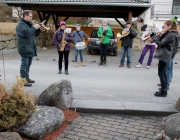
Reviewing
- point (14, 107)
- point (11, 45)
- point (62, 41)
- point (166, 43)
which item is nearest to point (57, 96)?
point (14, 107)

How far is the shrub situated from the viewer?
3777 mm

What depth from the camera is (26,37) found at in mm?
6180

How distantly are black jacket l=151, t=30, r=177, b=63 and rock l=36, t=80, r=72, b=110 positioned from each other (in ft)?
6.96

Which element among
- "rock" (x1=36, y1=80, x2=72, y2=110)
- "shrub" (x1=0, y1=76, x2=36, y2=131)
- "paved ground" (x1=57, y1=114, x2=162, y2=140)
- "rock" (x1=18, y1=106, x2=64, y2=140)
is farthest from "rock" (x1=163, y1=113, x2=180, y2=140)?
"shrub" (x1=0, y1=76, x2=36, y2=131)

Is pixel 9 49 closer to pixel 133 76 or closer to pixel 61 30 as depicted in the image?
pixel 61 30

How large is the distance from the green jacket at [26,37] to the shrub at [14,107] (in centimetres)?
217

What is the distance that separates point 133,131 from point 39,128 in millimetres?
1544

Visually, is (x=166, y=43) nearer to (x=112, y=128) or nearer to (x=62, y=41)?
(x=112, y=128)

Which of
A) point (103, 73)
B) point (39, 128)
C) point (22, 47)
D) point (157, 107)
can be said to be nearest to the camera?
point (39, 128)

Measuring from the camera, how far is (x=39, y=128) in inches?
154

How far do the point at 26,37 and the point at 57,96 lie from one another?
2046 millimetres

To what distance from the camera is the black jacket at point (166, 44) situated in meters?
5.41

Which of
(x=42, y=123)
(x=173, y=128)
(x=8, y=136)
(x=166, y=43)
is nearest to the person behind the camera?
(x=8, y=136)

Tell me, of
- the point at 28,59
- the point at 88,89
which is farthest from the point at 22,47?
the point at 88,89
